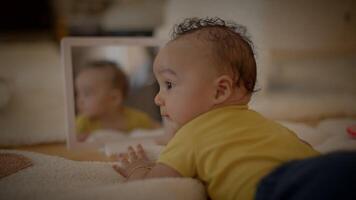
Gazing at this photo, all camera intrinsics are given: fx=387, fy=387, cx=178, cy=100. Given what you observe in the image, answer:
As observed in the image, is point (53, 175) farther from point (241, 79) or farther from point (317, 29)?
point (317, 29)

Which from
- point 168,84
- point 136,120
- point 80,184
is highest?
point 168,84

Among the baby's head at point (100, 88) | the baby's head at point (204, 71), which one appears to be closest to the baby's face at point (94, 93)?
the baby's head at point (100, 88)

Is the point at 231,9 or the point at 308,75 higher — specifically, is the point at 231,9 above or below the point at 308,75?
above

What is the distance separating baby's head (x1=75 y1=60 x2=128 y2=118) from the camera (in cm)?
93

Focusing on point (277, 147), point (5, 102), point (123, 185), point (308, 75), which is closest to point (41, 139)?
point (5, 102)

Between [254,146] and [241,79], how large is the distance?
11cm

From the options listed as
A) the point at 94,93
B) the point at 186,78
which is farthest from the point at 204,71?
the point at 94,93

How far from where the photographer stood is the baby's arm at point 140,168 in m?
0.53

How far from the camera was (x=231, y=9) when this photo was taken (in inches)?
33.1

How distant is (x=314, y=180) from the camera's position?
420 millimetres

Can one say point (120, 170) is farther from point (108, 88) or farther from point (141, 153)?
point (108, 88)

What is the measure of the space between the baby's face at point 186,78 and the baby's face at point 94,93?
39 cm

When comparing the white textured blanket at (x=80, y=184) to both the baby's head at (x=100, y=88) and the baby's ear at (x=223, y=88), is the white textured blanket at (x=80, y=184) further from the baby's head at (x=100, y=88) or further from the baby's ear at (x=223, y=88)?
the baby's head at (x=100, y=88)

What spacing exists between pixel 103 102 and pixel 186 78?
1.63ft
